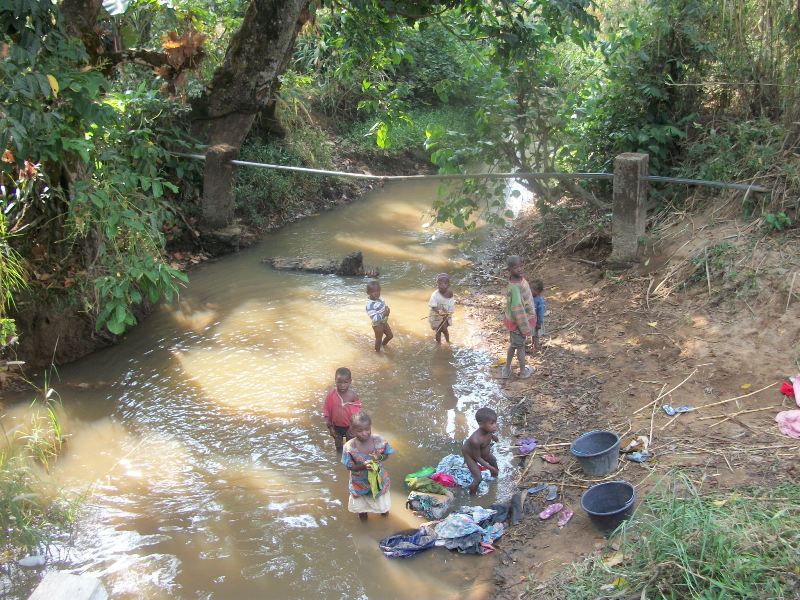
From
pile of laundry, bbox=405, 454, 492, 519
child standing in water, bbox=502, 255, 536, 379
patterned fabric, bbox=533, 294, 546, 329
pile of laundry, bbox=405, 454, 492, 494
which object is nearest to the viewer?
pile of laundry, bbox=405, 454, 492, 519

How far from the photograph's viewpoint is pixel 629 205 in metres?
7.57

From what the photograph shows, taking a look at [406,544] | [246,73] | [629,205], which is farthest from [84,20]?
[406,544]

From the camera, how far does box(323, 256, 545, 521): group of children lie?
5.02m

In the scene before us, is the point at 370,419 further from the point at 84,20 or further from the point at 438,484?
the point at 84,20

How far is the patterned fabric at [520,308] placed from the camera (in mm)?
6562

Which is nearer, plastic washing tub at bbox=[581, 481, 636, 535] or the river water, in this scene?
plastic washing tub at bbox=[581, 481, 636, 535]

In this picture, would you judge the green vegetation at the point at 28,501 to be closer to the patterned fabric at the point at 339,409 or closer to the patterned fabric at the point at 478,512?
the patterned fabric at the point at 339,409

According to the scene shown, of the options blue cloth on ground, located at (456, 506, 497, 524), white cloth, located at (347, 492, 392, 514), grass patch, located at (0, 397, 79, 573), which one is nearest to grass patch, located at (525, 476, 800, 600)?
blue cloth on ground, located at (456, 506, 497, 524)

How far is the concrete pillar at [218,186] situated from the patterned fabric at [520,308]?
5815 millimetres

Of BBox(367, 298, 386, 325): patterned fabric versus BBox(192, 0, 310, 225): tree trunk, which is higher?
BBox(192, 0, 310, 225): tree trunk

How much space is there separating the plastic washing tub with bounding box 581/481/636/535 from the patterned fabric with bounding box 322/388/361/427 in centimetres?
191

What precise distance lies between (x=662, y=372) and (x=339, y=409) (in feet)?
9.02

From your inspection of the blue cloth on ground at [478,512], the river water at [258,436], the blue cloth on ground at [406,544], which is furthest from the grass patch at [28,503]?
the blue cloth on ground at [478,512]

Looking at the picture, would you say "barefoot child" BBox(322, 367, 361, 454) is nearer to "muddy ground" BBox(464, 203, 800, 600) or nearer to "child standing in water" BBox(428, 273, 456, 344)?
"muddy ground" BBox(464, 203, 800, 600)
